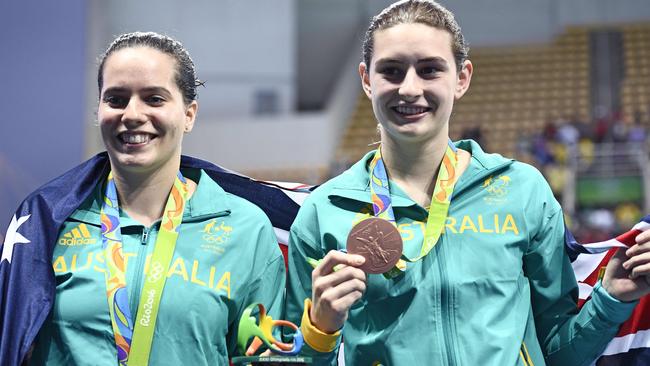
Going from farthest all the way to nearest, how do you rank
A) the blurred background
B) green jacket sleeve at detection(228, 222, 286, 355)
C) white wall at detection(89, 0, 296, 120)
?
white wall at detection(89, 0, 296, 120) → the blurred background → green jacket sleeve at detection(228, 222, 286, 355)

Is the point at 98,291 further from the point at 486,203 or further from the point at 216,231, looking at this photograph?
the point at 486,203

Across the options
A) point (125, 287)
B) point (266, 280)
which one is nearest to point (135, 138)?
point (125, 287)

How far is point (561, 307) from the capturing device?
105 inches

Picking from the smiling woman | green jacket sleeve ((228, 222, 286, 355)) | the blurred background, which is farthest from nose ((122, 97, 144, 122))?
the blurred background

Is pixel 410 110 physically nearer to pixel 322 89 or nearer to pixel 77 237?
pixel 77 237

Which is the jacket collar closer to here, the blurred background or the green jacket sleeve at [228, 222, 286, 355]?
the green jacket sleeve at [228, 222, 286, 355]

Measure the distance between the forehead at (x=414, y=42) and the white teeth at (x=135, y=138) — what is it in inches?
23.7

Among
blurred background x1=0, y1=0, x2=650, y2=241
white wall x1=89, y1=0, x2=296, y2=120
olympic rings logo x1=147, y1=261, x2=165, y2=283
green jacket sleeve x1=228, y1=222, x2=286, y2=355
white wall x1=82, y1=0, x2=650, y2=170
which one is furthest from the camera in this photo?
white wall x1=89, y1=0, x2=296, y2=120

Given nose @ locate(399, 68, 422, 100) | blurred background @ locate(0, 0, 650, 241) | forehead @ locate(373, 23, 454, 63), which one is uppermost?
forehead @ locate(373, 23, 454, 63)

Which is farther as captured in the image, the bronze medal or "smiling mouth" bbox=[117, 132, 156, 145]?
"smiling mouth" bbox=[117, 132, 156, 145]

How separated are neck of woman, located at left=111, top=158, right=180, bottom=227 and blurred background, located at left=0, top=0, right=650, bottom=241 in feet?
19.4

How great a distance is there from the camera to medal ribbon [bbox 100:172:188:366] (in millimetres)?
2404

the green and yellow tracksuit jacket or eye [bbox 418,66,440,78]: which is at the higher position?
eye [bbox 418,66,440,78]

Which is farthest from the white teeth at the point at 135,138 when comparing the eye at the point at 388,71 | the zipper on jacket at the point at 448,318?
the zipper on jacket at the point at 448,318
